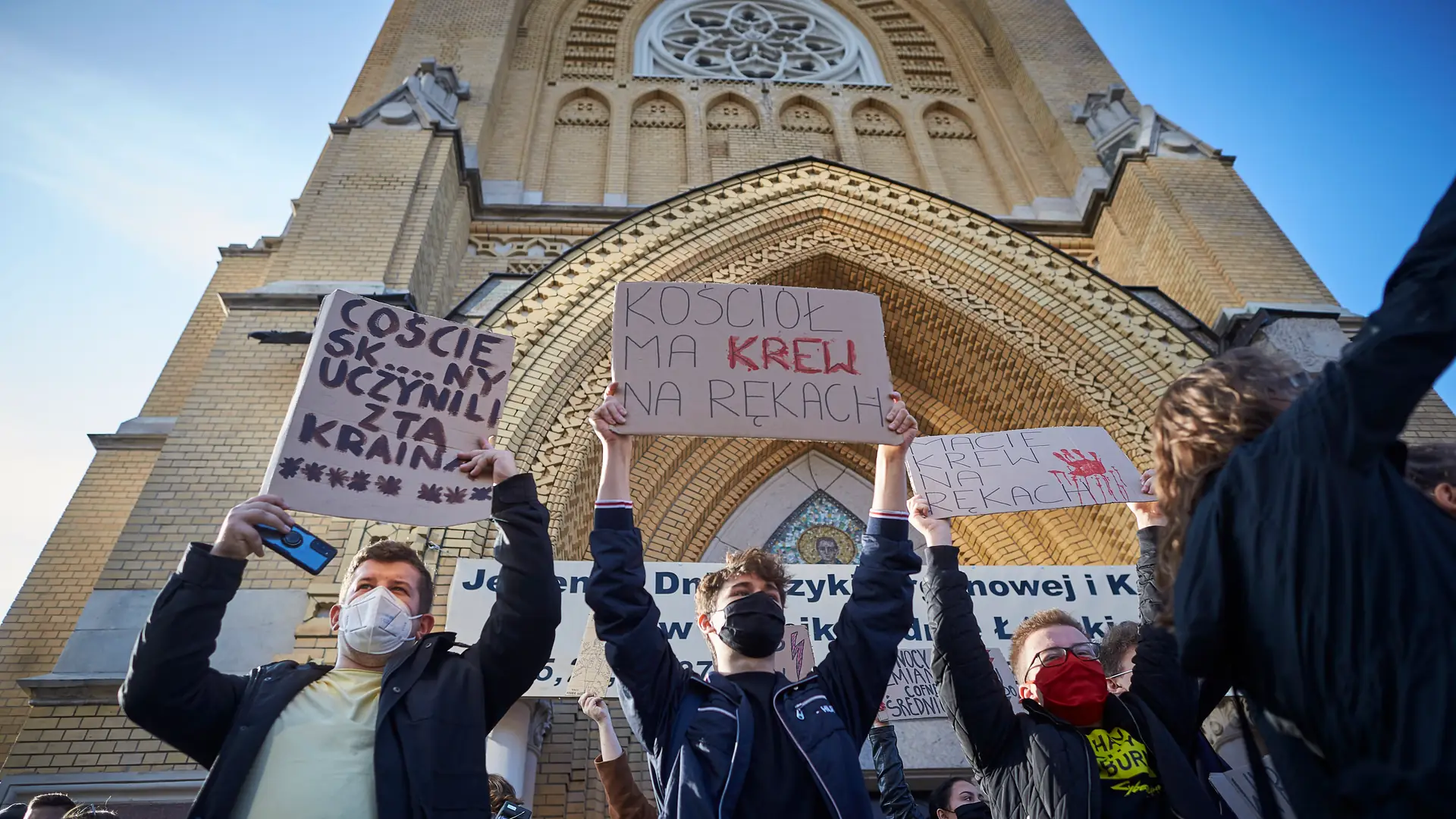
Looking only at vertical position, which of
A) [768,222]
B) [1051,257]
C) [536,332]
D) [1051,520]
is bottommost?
[1051,520]

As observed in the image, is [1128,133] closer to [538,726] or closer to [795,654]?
[795,654]

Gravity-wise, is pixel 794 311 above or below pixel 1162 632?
above

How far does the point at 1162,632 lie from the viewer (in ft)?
8.22

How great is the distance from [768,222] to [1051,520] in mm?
3982

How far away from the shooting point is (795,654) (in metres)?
4.52

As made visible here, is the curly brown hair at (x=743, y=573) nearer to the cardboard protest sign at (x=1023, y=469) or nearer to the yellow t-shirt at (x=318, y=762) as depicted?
the yellow t-shirt at (x=318, y=762)

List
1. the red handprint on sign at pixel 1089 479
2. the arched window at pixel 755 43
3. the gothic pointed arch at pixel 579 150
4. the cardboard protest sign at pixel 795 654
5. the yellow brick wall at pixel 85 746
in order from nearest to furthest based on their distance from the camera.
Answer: the red handprint on sign at pixel 1089 479 < the cardboard protest sign at pixel 795 654 < the yellow brick wall at pixel 85 746 < the gothic pointed arch at pixel 579 150 < the arched window at pixel 755 43

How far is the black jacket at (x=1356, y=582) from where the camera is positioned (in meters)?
1.09

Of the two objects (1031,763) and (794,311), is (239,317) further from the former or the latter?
(1031,763)

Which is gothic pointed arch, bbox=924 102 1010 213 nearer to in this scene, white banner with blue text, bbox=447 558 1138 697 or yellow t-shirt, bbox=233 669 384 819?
white banner with blue text, bbox=447 558 1138 697

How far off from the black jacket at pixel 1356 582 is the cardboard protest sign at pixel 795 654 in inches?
129

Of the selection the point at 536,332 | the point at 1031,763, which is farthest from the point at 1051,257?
the point at 1031,763

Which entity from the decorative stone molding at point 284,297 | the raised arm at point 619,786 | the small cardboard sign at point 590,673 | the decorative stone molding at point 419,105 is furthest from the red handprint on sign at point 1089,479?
the decorative stone molding at point 419,105

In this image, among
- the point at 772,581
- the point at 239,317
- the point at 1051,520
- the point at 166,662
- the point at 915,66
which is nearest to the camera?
the point at 166,662
